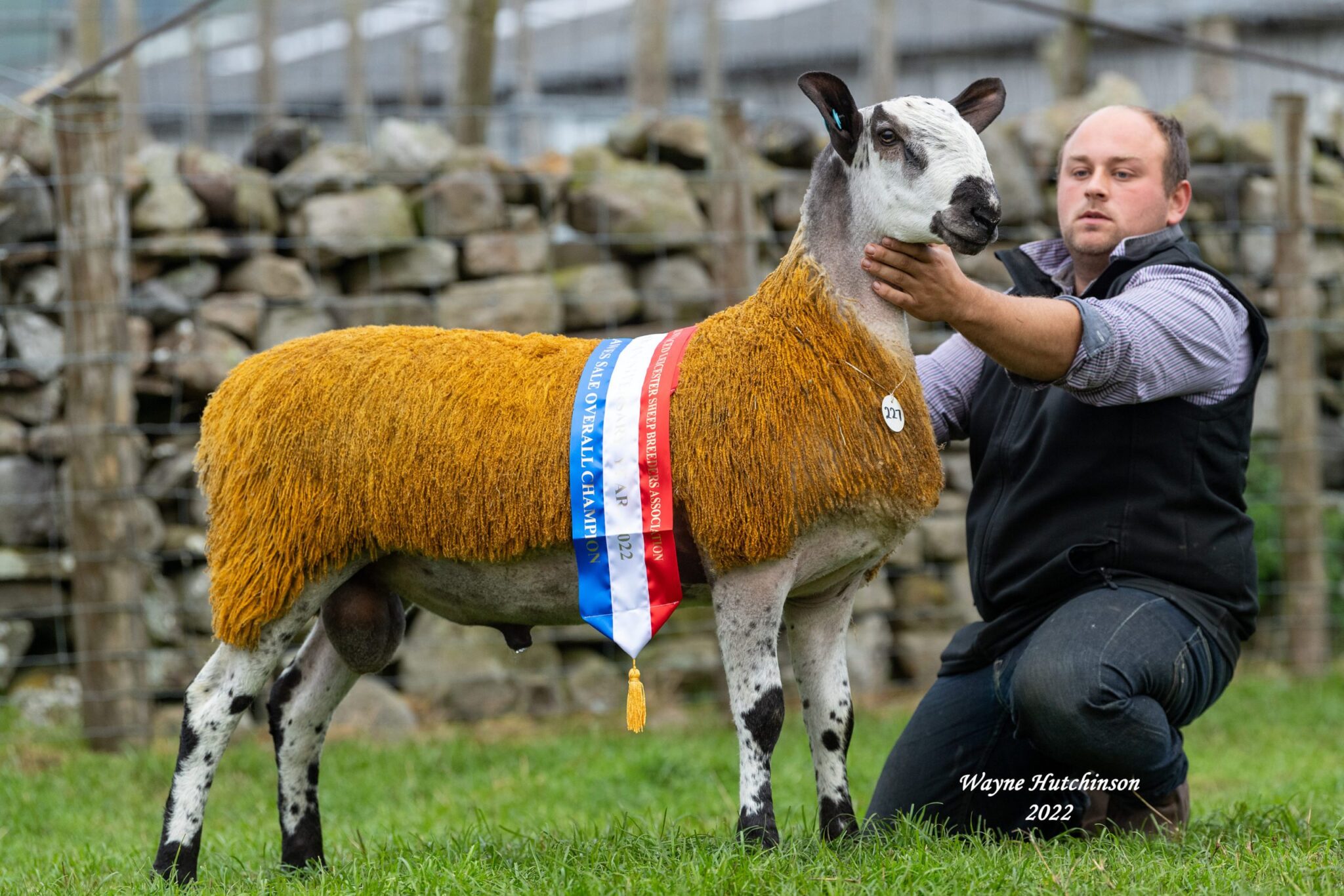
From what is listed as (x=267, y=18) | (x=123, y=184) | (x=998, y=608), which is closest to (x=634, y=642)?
(x=998, y=608)

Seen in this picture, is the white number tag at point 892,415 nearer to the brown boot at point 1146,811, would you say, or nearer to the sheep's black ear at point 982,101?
the sheep's black ear at point 982,101

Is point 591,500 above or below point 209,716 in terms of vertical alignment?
above

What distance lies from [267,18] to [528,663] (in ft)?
20.0

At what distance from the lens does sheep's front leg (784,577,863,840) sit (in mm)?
3635

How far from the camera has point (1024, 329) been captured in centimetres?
338

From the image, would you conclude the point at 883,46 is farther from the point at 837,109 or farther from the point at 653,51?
the point at 837,109

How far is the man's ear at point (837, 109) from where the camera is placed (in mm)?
3305

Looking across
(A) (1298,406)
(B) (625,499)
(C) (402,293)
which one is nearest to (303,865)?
Result: (B) (625,499)

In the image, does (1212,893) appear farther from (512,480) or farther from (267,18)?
(267,18)

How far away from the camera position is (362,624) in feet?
12.2

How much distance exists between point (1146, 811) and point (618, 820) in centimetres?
162

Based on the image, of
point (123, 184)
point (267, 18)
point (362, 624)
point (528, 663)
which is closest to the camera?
point (362, 624)

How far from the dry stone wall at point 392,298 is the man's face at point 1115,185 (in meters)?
3.61

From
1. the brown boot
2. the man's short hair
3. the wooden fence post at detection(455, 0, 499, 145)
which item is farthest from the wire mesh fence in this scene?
the man's short hair
